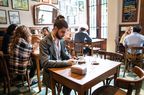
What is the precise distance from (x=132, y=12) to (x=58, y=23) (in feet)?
12.4

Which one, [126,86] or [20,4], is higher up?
[20,4]

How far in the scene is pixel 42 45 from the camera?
1663 mm

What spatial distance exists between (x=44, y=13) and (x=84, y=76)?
3.90 metres

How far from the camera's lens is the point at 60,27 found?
161 cm

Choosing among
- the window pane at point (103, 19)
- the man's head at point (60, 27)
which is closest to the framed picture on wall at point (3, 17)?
the man's head at point (60, 27)

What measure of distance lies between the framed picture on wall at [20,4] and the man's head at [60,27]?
9.77ft

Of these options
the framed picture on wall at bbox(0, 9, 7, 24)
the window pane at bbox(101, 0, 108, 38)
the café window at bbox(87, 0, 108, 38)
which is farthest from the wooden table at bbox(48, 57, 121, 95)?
the window pane at bbox(101, 0, 108, 38)

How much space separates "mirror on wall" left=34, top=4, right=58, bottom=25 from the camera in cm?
457

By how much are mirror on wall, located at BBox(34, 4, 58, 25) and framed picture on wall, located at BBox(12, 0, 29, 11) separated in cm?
30

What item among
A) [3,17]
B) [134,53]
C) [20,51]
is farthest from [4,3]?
[134,53]

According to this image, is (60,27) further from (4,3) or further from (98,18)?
(98,18)

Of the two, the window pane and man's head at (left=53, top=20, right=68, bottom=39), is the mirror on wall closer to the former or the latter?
the window pane

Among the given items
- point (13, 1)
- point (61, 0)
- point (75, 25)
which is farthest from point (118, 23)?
point (13, 1)

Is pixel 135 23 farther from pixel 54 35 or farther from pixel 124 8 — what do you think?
pixel 54 35
